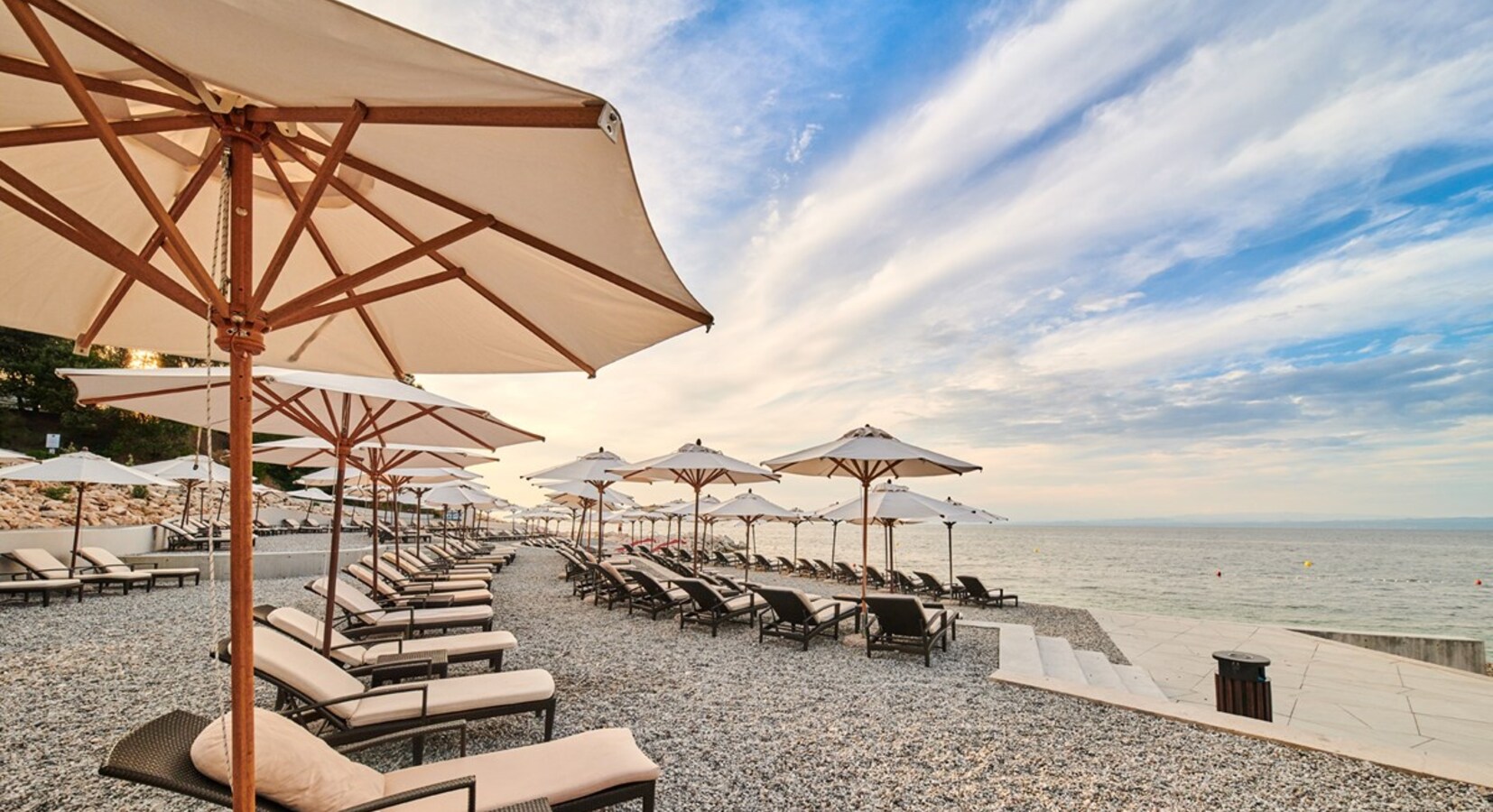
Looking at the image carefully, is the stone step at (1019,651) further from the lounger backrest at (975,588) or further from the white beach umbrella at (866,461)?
the lounger backrest at (975,588)

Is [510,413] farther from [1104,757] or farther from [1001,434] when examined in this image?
[1001,434]

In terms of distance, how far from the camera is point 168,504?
23.0 metres

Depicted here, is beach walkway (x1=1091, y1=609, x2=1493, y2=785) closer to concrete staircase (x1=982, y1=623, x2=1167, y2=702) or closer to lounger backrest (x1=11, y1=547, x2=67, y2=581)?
concrete staircase (x1=982, y1=623, x2=1167, y2=702)

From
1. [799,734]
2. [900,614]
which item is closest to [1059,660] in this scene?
[900,614]

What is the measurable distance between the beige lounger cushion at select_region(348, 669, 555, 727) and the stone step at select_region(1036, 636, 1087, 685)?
20.0 ft

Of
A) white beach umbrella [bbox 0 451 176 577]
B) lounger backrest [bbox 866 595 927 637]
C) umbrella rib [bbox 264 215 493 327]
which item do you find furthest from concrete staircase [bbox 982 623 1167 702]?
white beach umbrella [bbox 0 451 176 577]

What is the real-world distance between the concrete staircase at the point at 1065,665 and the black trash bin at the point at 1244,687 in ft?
5.16

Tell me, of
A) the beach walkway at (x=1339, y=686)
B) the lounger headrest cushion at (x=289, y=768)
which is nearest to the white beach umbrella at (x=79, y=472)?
the lounger headrest cushion at (x=289, y=768)

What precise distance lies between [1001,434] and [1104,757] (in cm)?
3458

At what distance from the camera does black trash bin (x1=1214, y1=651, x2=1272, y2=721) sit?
536 centimetres

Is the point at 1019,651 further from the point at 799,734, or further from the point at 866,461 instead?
the point at 799,734

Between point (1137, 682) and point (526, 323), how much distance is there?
9.15 meters

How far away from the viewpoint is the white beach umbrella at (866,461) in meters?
7.48

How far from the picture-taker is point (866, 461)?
325 inches
